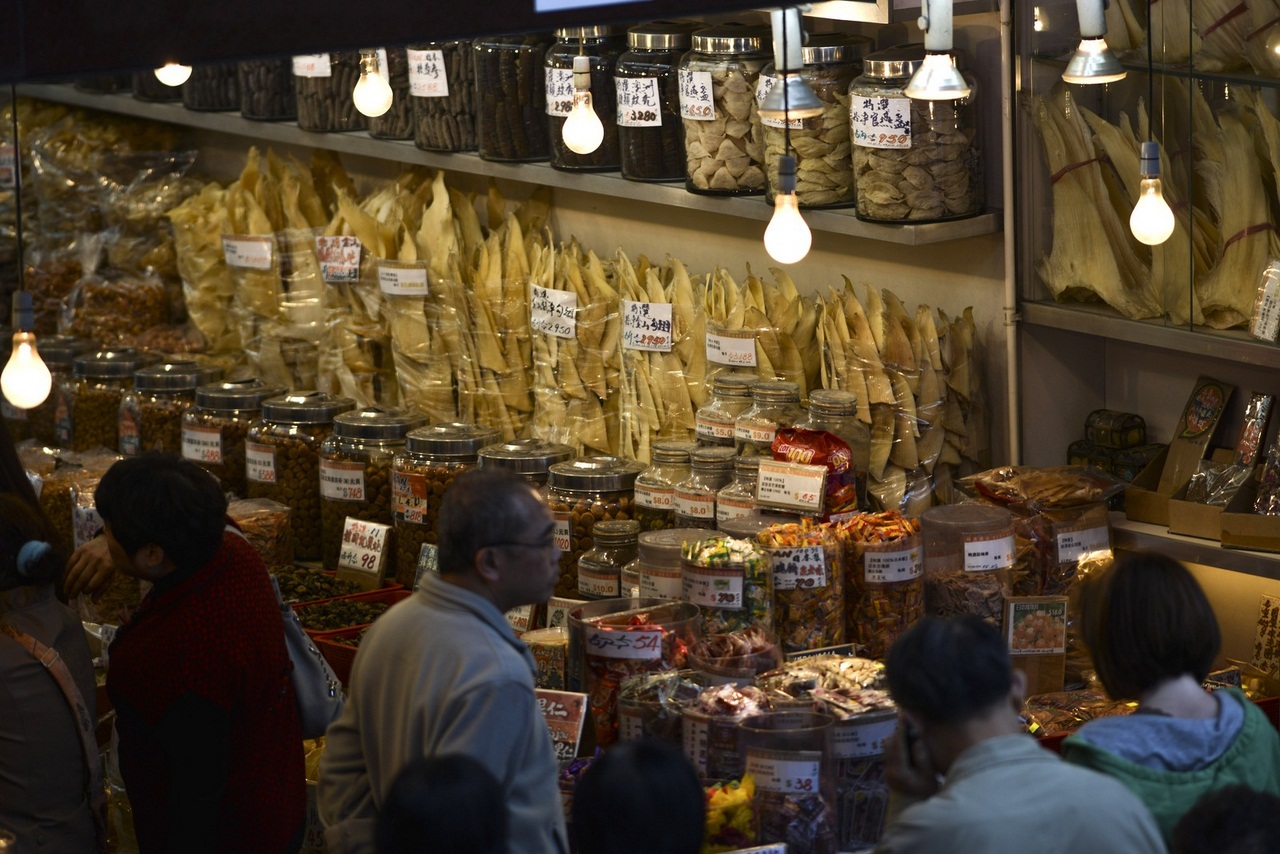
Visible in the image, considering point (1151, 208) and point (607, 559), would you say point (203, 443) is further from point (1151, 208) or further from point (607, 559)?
point (1151, 208)

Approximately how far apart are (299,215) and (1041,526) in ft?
8.46

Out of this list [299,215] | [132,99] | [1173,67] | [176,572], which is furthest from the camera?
[132,99]

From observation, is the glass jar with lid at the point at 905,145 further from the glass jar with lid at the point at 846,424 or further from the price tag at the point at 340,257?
the price tag at the point at 340,257

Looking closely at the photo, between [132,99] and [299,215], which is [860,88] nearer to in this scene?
[299,215]

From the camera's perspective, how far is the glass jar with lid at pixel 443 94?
4.31 metres

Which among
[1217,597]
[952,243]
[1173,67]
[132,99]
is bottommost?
[1217,597]

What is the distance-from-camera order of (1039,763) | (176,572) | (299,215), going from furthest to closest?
(299,215) < (176,572) < (1039,763)

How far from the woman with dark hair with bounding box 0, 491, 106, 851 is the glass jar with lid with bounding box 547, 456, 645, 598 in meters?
1.11

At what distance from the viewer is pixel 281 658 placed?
262 cm

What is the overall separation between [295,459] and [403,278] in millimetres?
561

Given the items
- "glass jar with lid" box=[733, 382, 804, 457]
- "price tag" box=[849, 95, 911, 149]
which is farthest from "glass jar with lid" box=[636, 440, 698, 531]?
"price tag" box=[849, 95, 911, 149]

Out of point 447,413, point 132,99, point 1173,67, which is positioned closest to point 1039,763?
point 1173,67

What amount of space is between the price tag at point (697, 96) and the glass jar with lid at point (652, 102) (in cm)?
8

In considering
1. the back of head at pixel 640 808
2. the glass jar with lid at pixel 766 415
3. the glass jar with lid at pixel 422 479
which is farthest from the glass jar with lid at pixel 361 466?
the back of head at pixel 640 808
